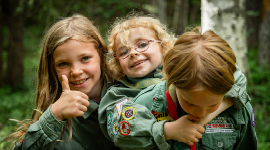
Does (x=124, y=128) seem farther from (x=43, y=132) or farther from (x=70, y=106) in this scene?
(x=43, y=132)

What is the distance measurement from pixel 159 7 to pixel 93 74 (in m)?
5.24

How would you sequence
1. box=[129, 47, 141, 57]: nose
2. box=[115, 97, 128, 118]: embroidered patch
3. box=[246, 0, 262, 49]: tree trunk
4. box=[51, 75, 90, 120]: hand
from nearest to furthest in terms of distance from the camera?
box=[115, 97, 128, 118]: embroidered patch, box=[51, 75, 90, 120]: hand, box=[129, 47, 141, 57]: nose, box=[246, 0, 262, 49]: tree trunk

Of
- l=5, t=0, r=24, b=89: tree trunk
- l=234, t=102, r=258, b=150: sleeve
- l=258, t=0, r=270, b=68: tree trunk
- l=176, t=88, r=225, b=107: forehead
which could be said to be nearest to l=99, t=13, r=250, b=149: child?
l=176, t=88, r=225, b=107: forehead

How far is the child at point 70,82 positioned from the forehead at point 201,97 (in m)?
0.92

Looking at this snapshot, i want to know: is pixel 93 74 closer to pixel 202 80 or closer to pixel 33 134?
pixel 33 134

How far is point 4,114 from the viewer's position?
581 centimetres

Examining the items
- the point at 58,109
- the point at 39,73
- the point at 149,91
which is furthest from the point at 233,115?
the point at 39,73

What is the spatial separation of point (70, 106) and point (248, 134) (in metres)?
1.48

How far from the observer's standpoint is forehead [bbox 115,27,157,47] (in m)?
2.26

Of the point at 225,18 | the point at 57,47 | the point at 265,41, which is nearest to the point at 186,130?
→ the point at 57,47

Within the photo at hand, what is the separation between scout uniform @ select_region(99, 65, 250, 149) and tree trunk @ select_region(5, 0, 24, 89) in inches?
320

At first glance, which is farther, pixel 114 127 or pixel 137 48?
pixel 137 48

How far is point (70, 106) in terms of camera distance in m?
1.98

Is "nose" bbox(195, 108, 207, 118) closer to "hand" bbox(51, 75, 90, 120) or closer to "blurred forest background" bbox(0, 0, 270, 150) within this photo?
"hand" bbox(51, 75, 90, 120)
